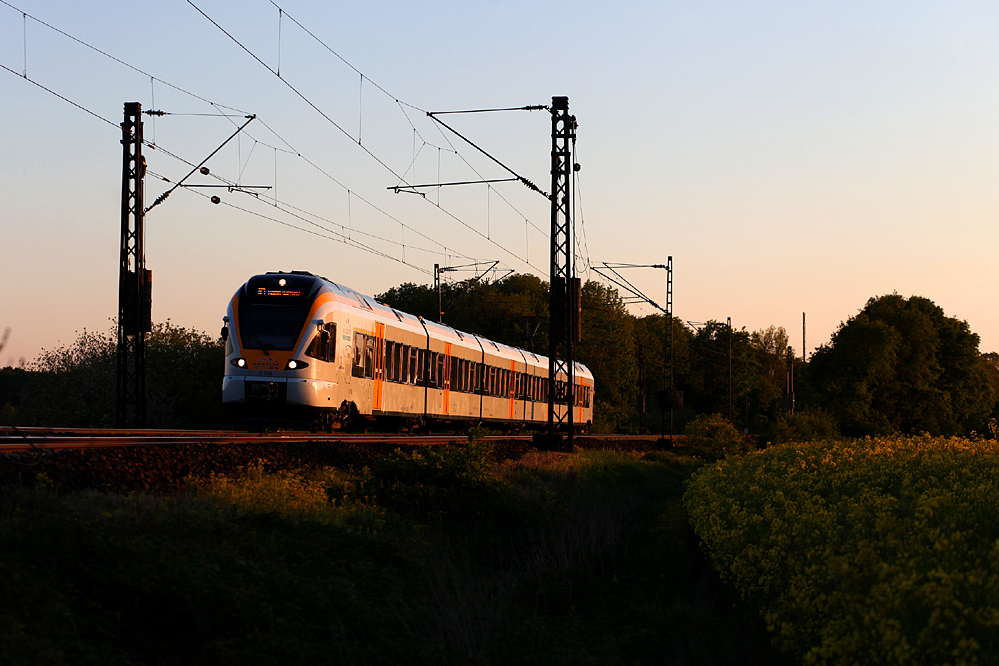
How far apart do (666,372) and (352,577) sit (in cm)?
8001

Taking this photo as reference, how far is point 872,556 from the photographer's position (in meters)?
7.31

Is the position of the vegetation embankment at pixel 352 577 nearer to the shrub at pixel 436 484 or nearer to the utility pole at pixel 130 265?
the shrub at pixel 436 484

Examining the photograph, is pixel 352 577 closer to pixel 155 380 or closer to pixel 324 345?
pixel 324 345

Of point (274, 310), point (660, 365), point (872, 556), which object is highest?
point (660, 365)

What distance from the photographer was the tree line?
41.3 meters

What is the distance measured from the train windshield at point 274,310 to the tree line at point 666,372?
12703mm

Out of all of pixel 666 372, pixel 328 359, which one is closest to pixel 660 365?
pixel 666 372

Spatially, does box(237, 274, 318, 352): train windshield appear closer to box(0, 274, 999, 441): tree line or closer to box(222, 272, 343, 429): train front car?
box(222, 272, 343, 429): train front car

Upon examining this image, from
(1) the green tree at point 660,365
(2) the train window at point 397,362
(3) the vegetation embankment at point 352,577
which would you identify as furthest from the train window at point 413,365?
(1) the green tree at point 660,365

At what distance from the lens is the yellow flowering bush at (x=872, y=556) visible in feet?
19.6

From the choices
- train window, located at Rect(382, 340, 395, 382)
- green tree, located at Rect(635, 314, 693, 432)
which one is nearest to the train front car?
train window, located at Rect(382, 340, 395, 382)

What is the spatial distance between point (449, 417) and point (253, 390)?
36.1 feet

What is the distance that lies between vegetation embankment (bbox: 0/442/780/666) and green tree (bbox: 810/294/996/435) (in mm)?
60232

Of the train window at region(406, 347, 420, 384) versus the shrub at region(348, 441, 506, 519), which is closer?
the shrub at region(348, 441, 506, 519)
